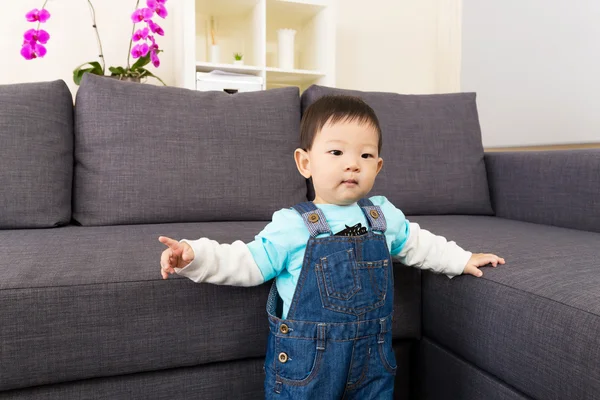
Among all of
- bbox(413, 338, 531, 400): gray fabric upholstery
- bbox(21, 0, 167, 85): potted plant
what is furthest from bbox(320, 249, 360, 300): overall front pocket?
bbox(21, 0, 167, 85): potted plant

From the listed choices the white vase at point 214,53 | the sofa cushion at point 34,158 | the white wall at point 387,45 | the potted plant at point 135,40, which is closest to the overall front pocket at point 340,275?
the sofa cushion at point 34,158

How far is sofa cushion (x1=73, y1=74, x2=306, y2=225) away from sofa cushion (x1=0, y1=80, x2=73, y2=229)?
0.05 m

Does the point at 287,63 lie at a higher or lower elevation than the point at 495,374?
higher

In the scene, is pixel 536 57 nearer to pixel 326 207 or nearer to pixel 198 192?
Answer: pixel 198 192

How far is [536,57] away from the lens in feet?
8.03

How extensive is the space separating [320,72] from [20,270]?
1.97m

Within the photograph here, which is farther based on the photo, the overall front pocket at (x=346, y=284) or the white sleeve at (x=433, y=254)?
the white sleeve at (x=433, y=254)

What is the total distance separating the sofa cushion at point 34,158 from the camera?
1.40 metres

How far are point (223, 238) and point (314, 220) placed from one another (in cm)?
39

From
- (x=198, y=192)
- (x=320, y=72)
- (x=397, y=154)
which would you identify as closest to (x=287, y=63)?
(x=320, y=72)

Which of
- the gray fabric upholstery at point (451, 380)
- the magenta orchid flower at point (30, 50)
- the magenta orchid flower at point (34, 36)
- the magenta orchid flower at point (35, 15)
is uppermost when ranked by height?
the magenta orchid flower at point (35, 15)

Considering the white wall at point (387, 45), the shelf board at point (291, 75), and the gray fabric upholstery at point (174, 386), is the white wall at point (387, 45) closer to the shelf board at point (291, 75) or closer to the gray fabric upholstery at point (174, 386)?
the shelf board at point (291, 75)

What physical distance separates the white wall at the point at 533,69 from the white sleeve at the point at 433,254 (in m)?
1.44

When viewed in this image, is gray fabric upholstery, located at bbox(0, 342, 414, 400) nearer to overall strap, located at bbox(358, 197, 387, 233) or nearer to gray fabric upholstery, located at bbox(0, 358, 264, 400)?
gray fabric upholstery, located at bbox(0, 358, 264, 400)
